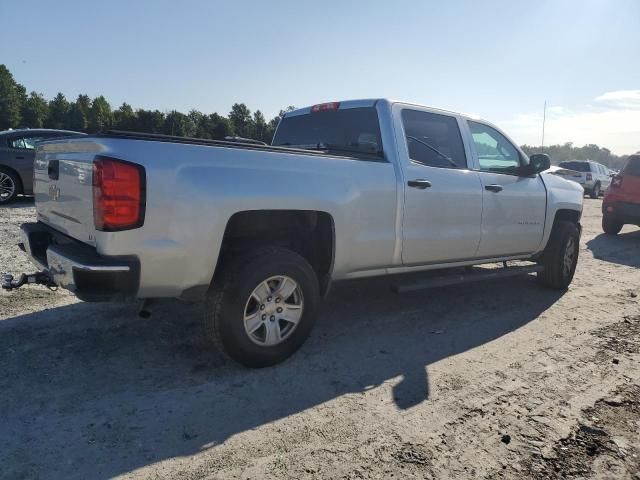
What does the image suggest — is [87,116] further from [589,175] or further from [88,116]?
[589,175]

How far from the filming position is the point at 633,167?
33.6ft

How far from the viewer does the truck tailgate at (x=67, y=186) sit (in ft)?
9.41

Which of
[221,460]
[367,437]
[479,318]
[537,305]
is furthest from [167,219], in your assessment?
[537,305]

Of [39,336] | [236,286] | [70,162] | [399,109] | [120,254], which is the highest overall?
[399,109]

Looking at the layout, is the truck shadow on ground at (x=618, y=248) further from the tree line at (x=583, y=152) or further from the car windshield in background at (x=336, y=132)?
the tree line at (x=583, y=152)

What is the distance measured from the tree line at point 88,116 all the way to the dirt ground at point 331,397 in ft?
147

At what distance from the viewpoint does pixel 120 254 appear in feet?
8.98

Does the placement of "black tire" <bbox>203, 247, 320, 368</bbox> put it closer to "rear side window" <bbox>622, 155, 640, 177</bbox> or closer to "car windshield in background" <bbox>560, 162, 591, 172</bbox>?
"rear side window" <bbox>622, 155, 640, 177</bbox>

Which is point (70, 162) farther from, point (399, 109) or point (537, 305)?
point (537, 305)

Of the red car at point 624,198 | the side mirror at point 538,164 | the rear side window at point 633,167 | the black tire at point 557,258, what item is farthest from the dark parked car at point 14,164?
the rear side window at point 633,167

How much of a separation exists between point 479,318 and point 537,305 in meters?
0.97

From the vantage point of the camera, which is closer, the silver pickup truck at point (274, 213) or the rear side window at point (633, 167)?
the silver pickup truck at point (274, 213)

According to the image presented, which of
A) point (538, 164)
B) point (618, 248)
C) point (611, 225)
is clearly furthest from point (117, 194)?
point (611, 225)

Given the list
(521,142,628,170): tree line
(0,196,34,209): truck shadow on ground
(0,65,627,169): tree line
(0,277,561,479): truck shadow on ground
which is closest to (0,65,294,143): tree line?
(0,65,627,169): tree line
